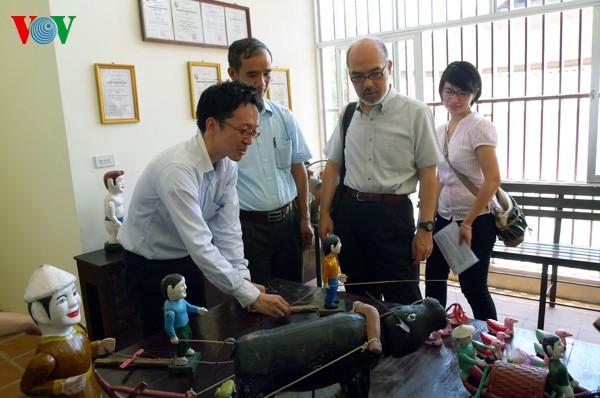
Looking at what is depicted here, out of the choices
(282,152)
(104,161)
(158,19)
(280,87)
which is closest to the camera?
(282,152)

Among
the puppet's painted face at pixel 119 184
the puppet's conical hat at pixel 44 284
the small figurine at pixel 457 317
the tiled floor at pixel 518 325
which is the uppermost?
the puppet's painted face at pixel 119 184

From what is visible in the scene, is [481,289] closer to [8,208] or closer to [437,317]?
[437,317]

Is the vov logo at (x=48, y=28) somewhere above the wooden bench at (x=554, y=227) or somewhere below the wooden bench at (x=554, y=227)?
above

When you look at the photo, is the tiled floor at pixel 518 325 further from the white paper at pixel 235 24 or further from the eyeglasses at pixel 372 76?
the white paper at pixel 235 24

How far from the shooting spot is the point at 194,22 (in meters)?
3.04

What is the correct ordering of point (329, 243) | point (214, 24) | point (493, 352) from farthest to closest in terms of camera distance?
1. point (214, 24)
2. point (329, 243)
3. point (493, 352)

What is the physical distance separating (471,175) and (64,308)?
1749 millimetres

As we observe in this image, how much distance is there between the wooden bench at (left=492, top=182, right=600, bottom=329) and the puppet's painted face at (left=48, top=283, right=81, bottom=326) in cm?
251

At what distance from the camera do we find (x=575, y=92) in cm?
314

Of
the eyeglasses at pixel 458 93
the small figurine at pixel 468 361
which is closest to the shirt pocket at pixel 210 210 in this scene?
the small figurine at pixel 468 361

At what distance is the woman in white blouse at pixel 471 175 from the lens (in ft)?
6.37

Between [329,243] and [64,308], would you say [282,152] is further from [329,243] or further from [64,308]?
[64,308]

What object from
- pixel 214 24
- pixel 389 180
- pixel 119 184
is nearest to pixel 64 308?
pixel 389 180

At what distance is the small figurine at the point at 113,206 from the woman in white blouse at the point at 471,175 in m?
1.73
